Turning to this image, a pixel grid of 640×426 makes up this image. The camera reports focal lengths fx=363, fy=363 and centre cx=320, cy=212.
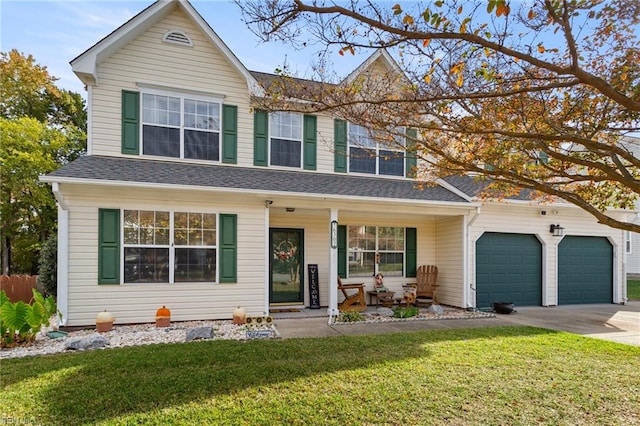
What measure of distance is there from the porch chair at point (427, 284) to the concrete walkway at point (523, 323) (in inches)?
70.1

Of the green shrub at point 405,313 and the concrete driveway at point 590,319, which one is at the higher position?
the green shrub at point 405,313

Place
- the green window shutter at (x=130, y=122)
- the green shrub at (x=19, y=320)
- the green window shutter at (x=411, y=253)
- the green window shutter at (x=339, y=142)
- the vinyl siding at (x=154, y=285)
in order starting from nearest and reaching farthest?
the green shrub at (x=19, y=320) < the vinyl siding at (x=154, y=285) < the green window shutter at (x=130, y=122) < the green window shutter at (x=339, y=142) < the green window shutter at (x=411, y=253)

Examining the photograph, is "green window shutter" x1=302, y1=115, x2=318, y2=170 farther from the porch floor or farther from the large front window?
the porch floor

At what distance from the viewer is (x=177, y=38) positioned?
8867 millimetres

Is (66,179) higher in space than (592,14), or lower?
lower

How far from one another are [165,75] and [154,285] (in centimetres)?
494

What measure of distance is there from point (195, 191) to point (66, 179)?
2.31m

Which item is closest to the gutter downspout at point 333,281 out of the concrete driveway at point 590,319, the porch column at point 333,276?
the porch column at point 333,276

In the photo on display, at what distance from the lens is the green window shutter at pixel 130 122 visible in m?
8.36

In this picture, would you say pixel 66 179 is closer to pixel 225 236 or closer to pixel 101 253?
pixel 101 253

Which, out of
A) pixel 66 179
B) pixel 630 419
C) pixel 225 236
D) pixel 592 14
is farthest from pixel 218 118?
pixel 630 419

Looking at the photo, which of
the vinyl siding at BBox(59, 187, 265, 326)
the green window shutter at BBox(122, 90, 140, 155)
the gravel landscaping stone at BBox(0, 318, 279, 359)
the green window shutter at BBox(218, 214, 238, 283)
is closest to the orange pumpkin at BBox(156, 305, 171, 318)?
the gravel landscaping stone at BBox(0, 318, 279, 359)

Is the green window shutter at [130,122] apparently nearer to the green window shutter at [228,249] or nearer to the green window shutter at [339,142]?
the green window shutter at [228,249]

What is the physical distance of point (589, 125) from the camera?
4.93m
